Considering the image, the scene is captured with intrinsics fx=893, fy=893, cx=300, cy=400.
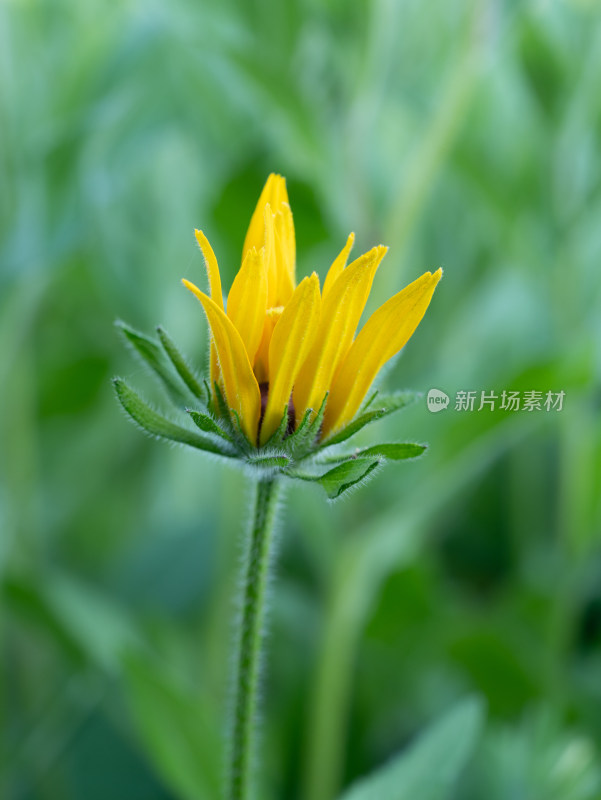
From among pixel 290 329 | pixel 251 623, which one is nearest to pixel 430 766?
pixel 251 623

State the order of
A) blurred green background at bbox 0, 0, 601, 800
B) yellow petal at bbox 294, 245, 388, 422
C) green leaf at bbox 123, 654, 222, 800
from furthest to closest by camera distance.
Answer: blurred green background at bbox 0, 0, 601, 800 < green leaf at bbox 123, 654, 222, 800 < yellow petal at bbox 294, 245, 388, 422

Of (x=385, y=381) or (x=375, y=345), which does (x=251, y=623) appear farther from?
(x=385, y=381)

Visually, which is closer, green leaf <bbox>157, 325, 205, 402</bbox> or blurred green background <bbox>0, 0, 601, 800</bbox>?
green leaf <bbox>157, 325, 205, 402</bbox>

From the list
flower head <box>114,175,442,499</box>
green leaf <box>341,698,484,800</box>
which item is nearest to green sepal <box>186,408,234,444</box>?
flower head <box>114,175,442,499</box>

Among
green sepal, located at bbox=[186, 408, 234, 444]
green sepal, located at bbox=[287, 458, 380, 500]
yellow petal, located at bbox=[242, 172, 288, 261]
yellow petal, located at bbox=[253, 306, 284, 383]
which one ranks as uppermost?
yellow petal, located at bbox=[242, 172, 288, 261]

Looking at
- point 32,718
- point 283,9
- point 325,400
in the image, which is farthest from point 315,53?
point 32,718

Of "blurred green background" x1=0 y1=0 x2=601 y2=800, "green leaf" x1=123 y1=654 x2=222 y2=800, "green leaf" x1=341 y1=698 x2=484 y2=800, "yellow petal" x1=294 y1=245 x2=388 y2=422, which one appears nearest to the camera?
"yellow petal" x1=294 y1=245 x2=388 y2=422

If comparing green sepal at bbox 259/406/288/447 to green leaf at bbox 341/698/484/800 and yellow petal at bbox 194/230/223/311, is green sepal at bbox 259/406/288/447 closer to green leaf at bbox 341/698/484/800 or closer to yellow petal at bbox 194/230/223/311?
yellow petal at bbox 194/230/223/311
